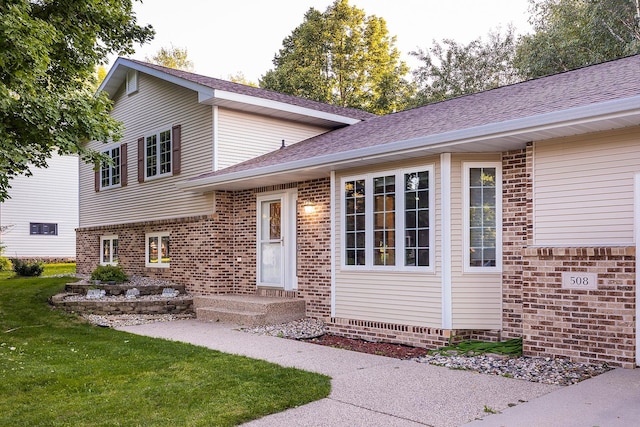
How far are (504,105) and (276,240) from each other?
500 cm

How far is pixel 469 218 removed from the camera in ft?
24.6

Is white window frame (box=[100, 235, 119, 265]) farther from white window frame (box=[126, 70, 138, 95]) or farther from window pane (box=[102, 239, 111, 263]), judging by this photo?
white window frame (box=[126, 70, 138, 95])

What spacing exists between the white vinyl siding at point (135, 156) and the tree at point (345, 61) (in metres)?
14.7

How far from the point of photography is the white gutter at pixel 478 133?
5609 mm

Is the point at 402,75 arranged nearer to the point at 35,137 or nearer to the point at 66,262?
the point at 66,262

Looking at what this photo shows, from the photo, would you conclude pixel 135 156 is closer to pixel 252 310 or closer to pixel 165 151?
pixel 165 151

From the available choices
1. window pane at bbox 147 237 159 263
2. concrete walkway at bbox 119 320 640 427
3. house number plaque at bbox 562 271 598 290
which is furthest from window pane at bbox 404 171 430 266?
window pane at bbox 147 237 159 263

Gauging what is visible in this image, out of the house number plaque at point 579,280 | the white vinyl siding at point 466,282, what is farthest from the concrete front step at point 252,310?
the house number plaque at point 579,280

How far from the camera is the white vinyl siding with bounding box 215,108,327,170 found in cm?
1225

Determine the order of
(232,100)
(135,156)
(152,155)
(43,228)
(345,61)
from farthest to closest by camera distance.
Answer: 1. (345,61)
2. (43,228)
3. (135,156)
4. (152,155)
5. (232,100)

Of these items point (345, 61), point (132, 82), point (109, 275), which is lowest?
point (109, 275)

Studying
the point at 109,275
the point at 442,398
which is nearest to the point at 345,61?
the point at 109,275

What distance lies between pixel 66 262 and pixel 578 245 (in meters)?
24.7

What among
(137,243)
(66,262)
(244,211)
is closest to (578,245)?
(244,211)
